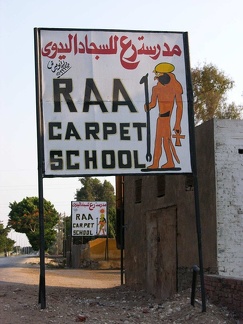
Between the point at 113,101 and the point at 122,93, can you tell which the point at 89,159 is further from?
the point at 122,93

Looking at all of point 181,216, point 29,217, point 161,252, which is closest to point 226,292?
point 181,216

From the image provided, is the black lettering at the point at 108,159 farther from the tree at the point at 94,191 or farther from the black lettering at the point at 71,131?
the tree at the point at 94,191

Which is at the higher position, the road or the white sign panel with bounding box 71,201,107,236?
the white sign panel with bounding box 71,201,107,236

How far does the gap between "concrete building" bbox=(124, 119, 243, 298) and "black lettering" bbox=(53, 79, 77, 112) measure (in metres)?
2.83

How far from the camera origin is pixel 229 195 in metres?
12.3

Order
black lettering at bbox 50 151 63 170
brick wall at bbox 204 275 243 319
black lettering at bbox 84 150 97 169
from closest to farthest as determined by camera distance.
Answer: brick wall at bbox 204 275 243 319
black lettering at bbox 50 151 63 170
black lettering at bbox 84 150 97 169

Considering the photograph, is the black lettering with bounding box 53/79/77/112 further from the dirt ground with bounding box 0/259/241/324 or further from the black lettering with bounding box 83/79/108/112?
the dirt ground with bounding box 0/259/241/324

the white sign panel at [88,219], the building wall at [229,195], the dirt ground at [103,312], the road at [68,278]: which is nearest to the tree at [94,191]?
the white sign panel at [88,219]

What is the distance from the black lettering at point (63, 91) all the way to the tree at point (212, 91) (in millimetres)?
25592

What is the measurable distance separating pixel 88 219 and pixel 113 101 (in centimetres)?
2745

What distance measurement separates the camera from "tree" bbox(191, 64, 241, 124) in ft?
122

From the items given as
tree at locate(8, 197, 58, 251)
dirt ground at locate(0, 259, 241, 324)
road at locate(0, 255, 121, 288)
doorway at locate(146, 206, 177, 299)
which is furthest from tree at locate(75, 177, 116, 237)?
dirt ground at locate(0, 259, 241, 324)

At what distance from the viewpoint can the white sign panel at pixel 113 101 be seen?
39.0 ft

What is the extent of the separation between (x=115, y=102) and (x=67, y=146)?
4.12 feet
